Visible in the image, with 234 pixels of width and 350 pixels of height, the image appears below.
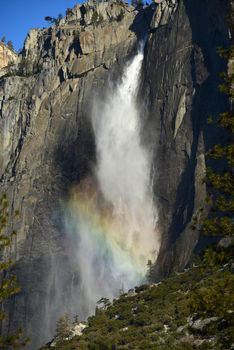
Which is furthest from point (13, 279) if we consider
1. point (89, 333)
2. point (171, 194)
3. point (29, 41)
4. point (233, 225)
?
point (29, 41)

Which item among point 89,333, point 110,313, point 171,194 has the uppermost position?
point 171,194

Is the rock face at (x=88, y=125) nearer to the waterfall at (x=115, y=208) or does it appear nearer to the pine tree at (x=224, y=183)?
the waterfall at (x=115, y=208)

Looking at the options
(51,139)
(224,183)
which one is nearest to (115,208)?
(51,139)

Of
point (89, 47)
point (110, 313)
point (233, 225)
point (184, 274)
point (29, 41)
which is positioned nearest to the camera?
point (233, 225)

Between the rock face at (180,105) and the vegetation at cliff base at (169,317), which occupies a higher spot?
the rock face at (180,105)

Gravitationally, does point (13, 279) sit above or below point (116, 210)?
below

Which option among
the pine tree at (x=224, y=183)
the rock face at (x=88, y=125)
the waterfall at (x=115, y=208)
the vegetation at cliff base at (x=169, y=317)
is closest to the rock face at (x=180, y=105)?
the rock face at (x=88, y=125)

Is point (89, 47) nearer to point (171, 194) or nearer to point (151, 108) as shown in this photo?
point (151, 108)
